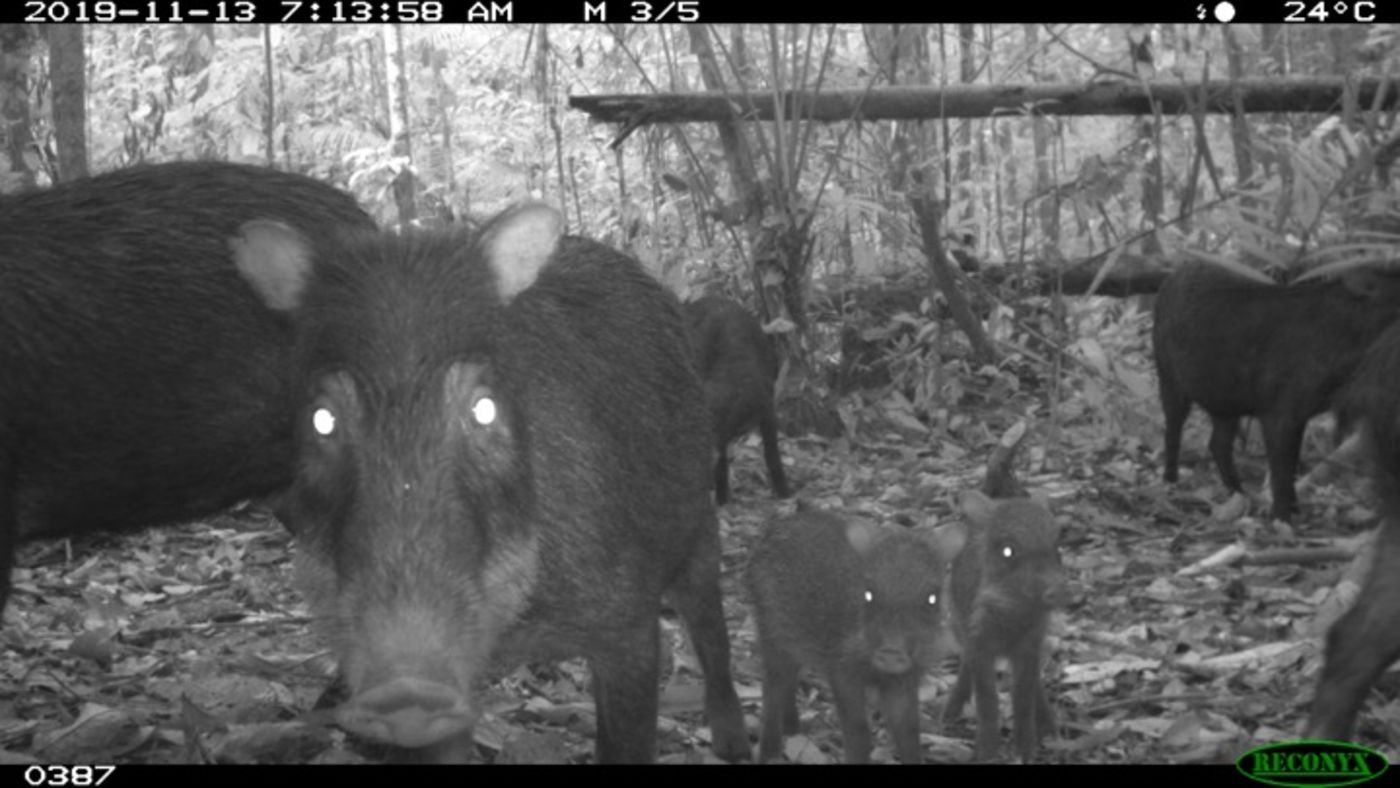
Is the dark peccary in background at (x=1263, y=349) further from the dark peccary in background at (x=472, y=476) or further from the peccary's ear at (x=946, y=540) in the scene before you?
the dark peccary in background at (x=472, y=476)

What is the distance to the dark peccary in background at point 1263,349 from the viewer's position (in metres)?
5.94

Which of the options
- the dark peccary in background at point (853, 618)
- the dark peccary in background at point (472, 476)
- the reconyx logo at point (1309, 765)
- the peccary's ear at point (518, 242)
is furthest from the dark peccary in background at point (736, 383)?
the reconyx logo at point (1309, 765)

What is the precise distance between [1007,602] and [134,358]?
1.95m

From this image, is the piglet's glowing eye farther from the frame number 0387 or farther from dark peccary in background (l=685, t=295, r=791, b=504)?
dark peccary in background (l=685, t=295, r=791, b=504)

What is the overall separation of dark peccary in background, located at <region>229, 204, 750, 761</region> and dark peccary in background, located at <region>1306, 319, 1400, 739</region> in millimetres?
1203

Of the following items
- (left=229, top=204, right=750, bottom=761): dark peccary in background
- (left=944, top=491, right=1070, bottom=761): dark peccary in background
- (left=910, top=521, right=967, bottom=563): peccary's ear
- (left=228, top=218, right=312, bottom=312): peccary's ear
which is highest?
(left=228, top=218, right=312, bottom=312): peccary's ear

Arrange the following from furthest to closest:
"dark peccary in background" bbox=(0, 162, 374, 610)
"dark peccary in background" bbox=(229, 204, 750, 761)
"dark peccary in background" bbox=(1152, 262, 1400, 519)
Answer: "dark peccary in background" bbox=(1152, 262, 1400, 519), "dark peccary in background" bbox=(0, 162, 374, 610), "dark peccary in background" bbox=(229, 204, 750, 761)

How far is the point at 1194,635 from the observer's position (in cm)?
412

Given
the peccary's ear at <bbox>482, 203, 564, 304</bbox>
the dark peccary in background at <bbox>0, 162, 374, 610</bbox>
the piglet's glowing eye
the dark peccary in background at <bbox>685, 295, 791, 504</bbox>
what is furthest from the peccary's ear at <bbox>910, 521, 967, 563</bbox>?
the dark peccary in background at <bbox>685, 295, 791, 504</bbox>

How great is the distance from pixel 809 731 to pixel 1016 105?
4135 mm

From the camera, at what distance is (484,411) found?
8.18ft

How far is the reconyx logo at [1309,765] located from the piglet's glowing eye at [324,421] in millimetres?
1372

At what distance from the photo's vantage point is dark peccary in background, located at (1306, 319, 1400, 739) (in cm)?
317

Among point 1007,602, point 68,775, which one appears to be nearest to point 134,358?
point 68,775
